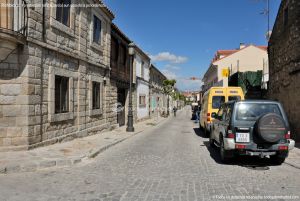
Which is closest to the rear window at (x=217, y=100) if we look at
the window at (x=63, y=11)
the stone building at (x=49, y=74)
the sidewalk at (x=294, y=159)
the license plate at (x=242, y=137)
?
the sidewalk at (x=294, y=159)

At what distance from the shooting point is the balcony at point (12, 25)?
26.5 ft

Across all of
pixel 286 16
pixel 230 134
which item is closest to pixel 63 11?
pixel 230 134

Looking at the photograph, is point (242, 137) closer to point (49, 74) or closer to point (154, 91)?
point (49, 74)

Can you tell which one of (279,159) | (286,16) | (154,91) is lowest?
(279,159)

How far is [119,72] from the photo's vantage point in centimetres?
1931

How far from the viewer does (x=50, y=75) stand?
10133 millimetres

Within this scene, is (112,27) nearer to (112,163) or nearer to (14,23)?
(14,23)

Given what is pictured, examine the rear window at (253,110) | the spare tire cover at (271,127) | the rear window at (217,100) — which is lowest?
the spare tire cover at (271,127)

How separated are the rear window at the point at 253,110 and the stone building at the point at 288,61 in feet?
16.0

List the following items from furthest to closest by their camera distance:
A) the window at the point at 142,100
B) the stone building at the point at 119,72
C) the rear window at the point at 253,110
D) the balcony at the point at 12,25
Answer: the window at the point at 142,100 < the stone building at the point at 119,72 < the balcony at the point at 12,25 < the rear window at the point at 253,110

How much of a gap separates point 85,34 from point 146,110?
17995mm

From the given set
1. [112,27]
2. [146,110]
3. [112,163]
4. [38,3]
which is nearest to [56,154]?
[112,163]

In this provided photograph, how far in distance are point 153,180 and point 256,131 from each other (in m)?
2.95

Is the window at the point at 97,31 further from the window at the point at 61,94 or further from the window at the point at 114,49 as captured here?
the window at the point at 61,94
